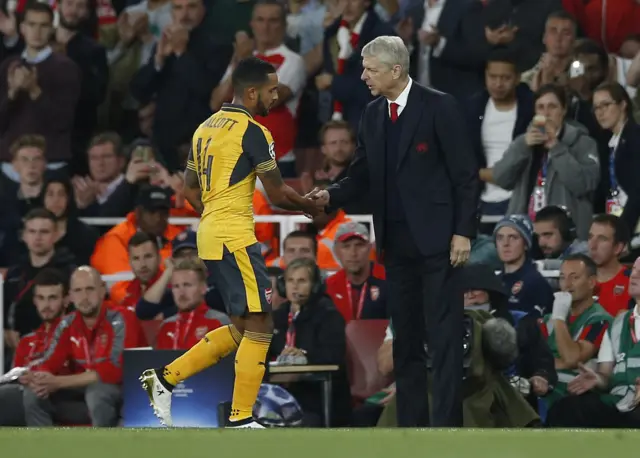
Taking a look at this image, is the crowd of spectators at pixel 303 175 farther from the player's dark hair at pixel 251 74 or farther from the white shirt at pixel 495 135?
the player's dark hair at pixel 251 74

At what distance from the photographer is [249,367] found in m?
7.27

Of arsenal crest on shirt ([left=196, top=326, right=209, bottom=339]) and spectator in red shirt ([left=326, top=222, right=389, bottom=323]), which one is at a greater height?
spectator in red shirt ([left=326, top=222, right=389, bottom=323])

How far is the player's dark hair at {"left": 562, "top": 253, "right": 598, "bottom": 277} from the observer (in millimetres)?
9289

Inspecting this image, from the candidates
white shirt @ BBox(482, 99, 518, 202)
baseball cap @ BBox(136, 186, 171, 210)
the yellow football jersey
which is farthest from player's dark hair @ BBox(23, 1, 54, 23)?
the yellow football jersey

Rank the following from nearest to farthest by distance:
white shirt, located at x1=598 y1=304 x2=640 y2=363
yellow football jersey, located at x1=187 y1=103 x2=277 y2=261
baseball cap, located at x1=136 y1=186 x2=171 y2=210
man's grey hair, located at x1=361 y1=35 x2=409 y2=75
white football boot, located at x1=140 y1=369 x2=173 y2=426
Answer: yellow football jersey, located at x1=187 y1=103 x2=277 y2=261 < man's grey hair, located at x1=361 y1=35 x2=409 y2=75 < white football boot, located at x1=140 y1=369 x2=173 y2=426 < white shirt, located at x1=598 y1=304 x2=640 y2=363 < baseball cap, located at x1=136 y1=186 x2=171 y2=210

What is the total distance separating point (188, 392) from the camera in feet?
29.9

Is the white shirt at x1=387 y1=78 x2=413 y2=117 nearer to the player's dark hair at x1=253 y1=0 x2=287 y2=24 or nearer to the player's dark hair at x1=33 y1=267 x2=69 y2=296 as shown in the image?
the player's dark hair at x1=33 y1=267 x2=69 y2=296

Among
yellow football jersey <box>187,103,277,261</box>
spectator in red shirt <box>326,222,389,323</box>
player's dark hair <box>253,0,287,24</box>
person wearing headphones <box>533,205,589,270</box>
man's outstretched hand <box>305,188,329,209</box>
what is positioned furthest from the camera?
player's dark hair <box>253,0,287,24</box>

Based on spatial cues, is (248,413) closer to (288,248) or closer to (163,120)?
(288,248)

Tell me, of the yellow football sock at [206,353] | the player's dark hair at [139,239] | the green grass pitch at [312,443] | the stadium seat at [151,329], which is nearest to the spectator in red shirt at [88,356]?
the stadium seat at [151,329]

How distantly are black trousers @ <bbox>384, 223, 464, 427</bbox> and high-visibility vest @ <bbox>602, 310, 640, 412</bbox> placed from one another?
1.52m

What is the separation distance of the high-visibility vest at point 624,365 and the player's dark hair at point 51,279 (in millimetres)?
3519

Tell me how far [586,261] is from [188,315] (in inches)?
93.7

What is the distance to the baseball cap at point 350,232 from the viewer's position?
32.7 feet
